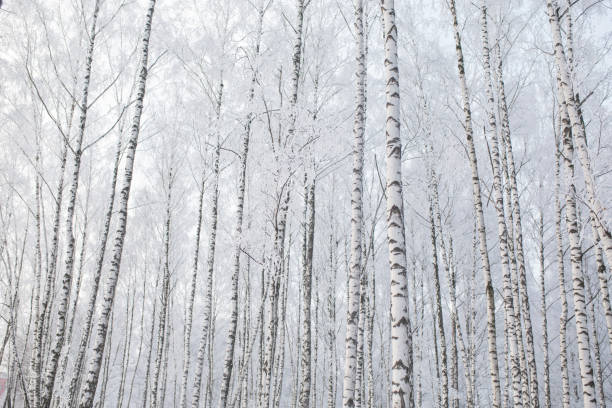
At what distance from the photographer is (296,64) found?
27.2ft

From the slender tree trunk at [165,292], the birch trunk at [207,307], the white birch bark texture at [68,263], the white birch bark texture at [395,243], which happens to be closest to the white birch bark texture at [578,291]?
the white birch bark texture at [395,243]

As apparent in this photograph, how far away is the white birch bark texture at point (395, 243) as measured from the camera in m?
4.10

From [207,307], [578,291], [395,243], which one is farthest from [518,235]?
[207,307]

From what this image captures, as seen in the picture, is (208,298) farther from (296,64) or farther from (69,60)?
(69,60)

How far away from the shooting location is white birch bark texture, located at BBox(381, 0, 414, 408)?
410 centimetres

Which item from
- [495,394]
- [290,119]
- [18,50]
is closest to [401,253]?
[290,119]

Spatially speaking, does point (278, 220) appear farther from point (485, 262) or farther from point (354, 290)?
point (485, 262)

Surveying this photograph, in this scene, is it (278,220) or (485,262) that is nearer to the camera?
(485,262)

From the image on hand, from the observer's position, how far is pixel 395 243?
4508 millimetres

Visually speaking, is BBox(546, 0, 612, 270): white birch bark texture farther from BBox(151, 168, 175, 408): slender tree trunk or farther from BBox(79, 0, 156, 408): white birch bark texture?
BBox(151, 168, 175, 408): slender tree trunk

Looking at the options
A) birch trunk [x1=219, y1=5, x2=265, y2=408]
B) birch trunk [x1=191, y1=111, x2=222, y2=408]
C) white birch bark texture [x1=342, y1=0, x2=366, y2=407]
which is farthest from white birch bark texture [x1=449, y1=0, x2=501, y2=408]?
A: birch trunk [x1=191, y1=111, x2=222, y2=408]

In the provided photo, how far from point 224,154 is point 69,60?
14.9 ft

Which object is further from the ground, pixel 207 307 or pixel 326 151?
pixel 326 151

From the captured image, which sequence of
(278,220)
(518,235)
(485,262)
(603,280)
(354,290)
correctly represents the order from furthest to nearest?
1. (518,235)
2. (278,220)
3. (485,262)
4. (603,280)
5. (354,290)
